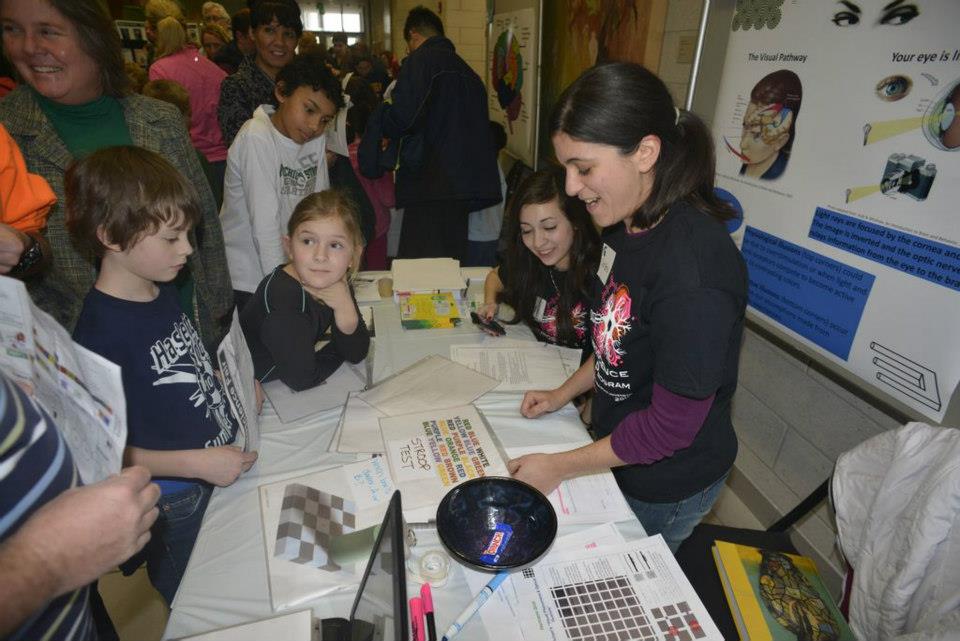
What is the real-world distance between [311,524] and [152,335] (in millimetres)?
534

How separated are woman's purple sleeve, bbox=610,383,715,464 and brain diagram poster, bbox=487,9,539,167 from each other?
306cm

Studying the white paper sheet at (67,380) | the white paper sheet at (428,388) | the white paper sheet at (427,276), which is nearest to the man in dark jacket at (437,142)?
the white paper sheet at (427,276)

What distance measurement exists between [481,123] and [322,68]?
1.10m

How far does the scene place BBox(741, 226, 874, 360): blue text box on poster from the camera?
4.42ft

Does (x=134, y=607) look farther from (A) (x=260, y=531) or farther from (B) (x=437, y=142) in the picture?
(B) (x=437, y=142)

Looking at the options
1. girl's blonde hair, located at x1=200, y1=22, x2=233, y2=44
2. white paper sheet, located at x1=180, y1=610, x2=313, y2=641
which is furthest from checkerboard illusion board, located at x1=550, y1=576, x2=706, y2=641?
girl's blonde hair, located at x1=200, y1=22, x2=233, y2=44

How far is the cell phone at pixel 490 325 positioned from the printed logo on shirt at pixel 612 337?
0.57m

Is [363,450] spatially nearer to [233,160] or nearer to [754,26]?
[233,160]

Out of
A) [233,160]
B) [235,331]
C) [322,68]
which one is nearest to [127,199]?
[235,331]

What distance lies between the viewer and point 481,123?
2842 millimetres

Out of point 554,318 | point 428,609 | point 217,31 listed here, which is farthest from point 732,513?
point 217,31

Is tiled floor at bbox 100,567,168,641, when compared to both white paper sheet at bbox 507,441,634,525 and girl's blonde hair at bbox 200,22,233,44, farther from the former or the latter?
girl's blonde hair at bbox 200,22,233,44

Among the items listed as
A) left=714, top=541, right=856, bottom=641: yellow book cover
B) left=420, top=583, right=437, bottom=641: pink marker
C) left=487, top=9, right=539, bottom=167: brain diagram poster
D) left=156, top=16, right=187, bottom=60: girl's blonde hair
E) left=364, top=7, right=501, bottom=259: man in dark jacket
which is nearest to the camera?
left=420, top=583, right=437, bottom=641: pink marker

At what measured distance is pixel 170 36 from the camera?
2861 millimetres
